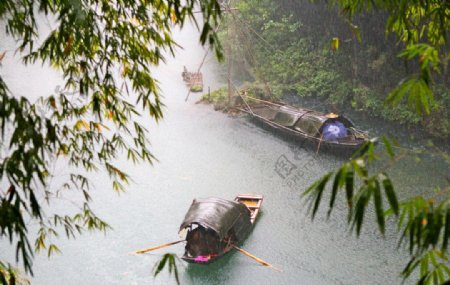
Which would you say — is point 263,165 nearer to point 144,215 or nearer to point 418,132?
point 144,215

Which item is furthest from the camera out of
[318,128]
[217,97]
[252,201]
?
[217,97]

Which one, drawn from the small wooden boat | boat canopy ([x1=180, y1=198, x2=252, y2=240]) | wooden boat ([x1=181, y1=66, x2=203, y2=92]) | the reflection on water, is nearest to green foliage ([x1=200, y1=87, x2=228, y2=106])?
the reflection on water

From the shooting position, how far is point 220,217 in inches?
361

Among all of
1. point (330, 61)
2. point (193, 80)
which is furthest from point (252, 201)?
point (193, 80)

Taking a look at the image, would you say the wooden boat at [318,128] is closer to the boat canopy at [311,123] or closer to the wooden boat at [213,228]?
Answer: the boat canopy at [311,123]

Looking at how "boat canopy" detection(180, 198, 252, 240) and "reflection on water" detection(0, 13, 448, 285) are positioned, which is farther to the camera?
"boat canopy" detection(180, 198, 252, 240)

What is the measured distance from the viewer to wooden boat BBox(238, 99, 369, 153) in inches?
485

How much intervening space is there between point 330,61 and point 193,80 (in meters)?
4.67

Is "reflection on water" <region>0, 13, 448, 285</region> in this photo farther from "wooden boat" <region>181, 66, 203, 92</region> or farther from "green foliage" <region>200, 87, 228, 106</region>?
"wooden boat" <region>181, 66, 203, 92</region>

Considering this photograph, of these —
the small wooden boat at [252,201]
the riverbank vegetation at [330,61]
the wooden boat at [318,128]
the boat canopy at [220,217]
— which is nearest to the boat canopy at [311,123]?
the wooden boat at [318,128]

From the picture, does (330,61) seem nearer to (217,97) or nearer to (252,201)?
(217,97)

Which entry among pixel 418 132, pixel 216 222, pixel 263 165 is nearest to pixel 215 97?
pixel 263 165

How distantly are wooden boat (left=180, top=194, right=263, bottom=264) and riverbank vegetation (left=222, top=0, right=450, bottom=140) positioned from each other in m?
4.63

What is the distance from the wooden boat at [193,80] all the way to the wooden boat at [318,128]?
3493mm
